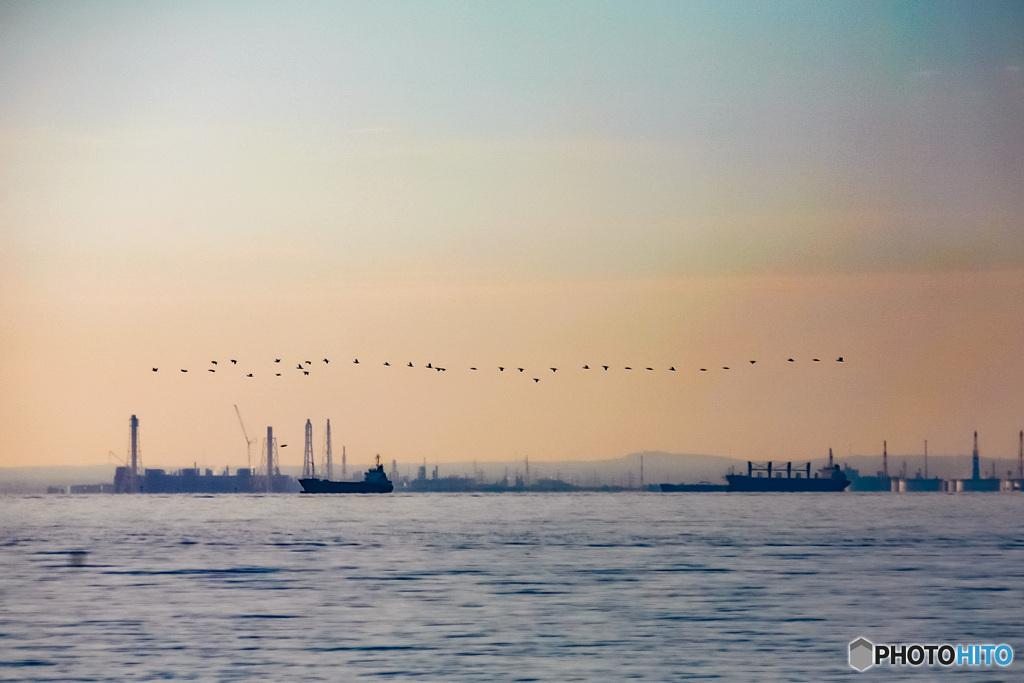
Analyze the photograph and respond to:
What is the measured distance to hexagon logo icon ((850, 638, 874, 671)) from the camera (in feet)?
88.1

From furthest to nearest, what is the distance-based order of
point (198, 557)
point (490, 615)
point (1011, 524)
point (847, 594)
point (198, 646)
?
point (1011, 524) < point (198, 557) < point (847, 594) < point (490, 615) < point (198, 646)

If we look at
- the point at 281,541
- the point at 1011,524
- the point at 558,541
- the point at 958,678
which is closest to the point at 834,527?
the point at 1011,524

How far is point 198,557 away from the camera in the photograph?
189ft

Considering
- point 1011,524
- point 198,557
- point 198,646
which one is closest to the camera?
point 198,646

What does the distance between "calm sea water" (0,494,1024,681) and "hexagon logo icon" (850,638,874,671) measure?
314 millimetres

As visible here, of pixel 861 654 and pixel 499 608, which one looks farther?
pixel 499 608

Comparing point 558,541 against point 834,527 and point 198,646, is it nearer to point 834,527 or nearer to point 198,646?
point 834,527

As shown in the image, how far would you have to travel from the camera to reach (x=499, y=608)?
3622 cm

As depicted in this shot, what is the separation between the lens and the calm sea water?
2727cm

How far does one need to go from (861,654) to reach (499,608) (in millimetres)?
11698

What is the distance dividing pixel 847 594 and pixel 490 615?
39.8ft

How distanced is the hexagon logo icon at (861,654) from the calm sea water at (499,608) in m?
0.31

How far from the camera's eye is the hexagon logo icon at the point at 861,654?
2684 cm

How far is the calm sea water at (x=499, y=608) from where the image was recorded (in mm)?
27266
